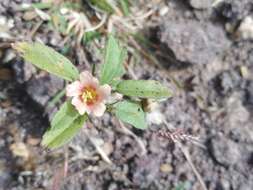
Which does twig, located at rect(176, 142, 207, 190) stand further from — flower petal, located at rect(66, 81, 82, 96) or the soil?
flower petal, located at rect(66, 81, 82, 96)

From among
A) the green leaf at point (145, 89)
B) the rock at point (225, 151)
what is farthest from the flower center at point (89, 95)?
the rock at point (225, 151)

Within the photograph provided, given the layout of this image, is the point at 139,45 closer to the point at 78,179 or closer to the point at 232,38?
the point at 232,38

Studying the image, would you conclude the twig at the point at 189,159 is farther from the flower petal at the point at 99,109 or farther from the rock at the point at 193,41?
the flower petal at the point at 99,109

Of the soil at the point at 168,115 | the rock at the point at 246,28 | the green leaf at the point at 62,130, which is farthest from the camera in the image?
the rock at the point at 246,28

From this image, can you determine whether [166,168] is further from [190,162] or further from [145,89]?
[145,89]

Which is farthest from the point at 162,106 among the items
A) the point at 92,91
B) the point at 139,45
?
the point at 92,91

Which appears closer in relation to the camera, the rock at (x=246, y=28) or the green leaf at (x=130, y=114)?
the green leaf at (x=130, y=114)

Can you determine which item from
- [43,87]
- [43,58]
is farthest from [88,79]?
[43,87]

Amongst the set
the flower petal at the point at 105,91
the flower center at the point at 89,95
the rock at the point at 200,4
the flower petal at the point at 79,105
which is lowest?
the flower petal at the point at 79,105
